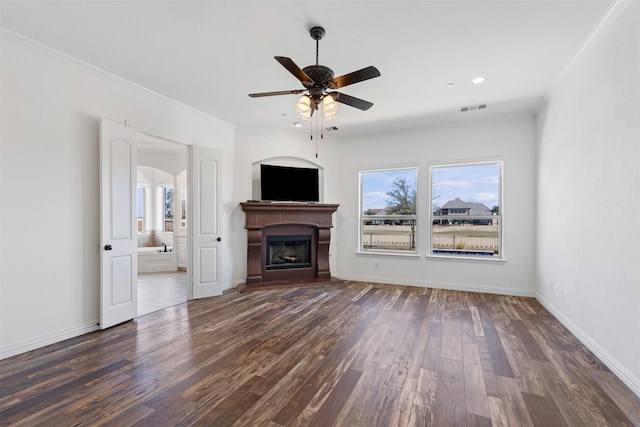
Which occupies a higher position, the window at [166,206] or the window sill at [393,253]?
the window at [166,206]

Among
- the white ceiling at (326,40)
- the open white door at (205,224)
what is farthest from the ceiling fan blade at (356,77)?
the open white door at (205,224)

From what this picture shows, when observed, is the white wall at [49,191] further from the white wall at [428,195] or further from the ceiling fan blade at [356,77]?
the white wall at [428,195]

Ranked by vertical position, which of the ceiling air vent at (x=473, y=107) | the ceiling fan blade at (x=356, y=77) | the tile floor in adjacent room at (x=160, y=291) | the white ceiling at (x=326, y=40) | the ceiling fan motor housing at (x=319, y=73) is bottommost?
the tile floor in adjacent room at (x=160, y=291)

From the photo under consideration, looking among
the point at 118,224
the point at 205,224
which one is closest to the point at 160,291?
the point at 205,224

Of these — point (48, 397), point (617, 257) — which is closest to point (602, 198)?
point (617, 257)

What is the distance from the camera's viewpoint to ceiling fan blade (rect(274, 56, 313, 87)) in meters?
2.30

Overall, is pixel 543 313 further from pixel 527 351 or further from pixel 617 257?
pixel 617 257

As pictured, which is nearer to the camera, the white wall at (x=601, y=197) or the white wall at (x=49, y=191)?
the white wall at (x=601, y=197)

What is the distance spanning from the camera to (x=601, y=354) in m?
2.66

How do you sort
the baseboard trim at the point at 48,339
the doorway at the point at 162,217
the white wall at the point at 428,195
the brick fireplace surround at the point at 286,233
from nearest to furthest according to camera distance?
the baseboard trim at the point at 48,339, the white wall at the point at 428,195, the brick fireplace surround at the point at 286,233, the doorway at the point at 162,217

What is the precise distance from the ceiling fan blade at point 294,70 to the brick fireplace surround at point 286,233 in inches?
118

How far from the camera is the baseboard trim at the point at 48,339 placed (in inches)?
107

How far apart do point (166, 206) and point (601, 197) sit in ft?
28.6

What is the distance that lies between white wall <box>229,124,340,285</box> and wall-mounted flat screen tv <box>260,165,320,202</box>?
31cm
